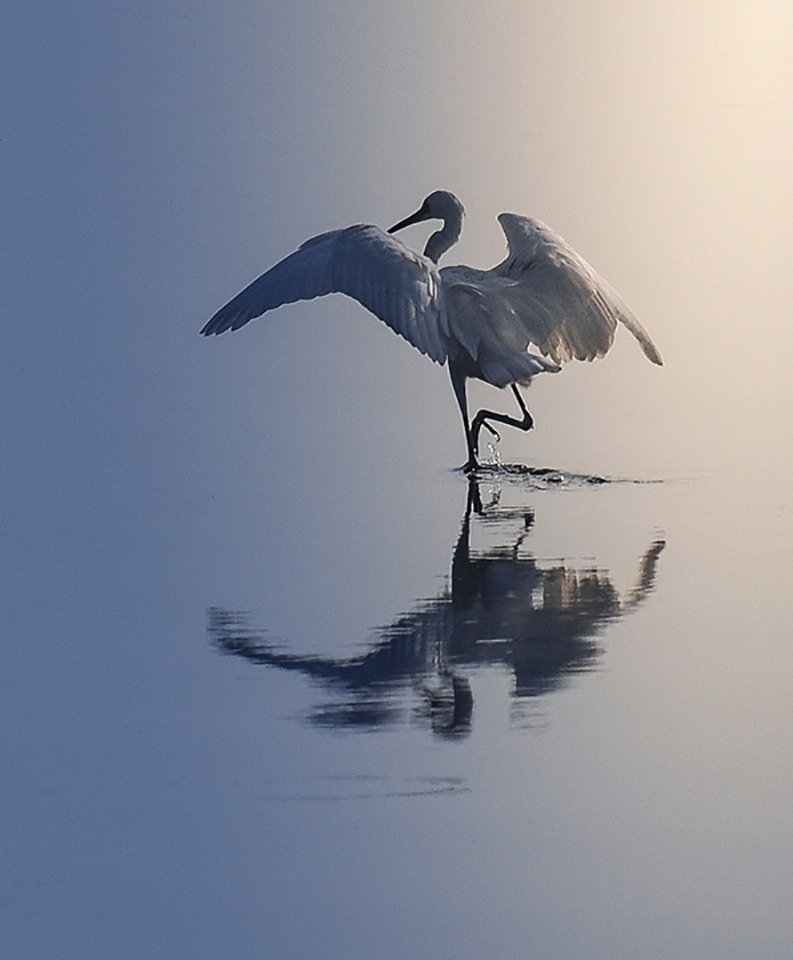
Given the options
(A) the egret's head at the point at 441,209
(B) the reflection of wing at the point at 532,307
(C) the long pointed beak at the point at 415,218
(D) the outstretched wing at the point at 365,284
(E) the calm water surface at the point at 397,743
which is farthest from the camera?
(C) the long pointed beak at the point at 415,218

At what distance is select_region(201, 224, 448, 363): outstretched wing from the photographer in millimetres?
5492

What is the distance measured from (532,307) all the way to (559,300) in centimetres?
12

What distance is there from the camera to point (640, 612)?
410 cm

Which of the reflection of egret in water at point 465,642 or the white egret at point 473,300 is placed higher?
the white egret at point 473,300

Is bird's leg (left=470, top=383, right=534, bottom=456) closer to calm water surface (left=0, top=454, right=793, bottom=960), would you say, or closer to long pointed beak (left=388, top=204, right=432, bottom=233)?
calm water surface (left=0, top=454, right=793, bottom=960)

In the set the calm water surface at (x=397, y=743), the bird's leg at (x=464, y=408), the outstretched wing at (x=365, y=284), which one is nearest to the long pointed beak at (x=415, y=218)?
the bird's leg at (x=464, y=408)

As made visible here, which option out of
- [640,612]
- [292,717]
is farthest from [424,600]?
[292,717]

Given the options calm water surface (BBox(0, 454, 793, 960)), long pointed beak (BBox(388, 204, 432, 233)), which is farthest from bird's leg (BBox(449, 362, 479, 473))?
long pointed beak (BBox(388, 204, 432, 233))

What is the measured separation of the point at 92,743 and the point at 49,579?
1.30 meters

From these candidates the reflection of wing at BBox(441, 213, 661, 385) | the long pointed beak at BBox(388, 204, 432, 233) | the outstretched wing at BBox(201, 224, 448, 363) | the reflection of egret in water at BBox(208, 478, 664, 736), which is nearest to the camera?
the reflection of egret in water at BBox(208, 478, 664, 736)

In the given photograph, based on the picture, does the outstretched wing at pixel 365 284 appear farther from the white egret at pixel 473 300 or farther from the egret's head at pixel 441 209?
the egret's head at pixel 441 209

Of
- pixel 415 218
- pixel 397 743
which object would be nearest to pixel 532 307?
pixel 415 218

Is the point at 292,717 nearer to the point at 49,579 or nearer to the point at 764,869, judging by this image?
the point at 764,869

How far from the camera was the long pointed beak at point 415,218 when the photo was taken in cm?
738
